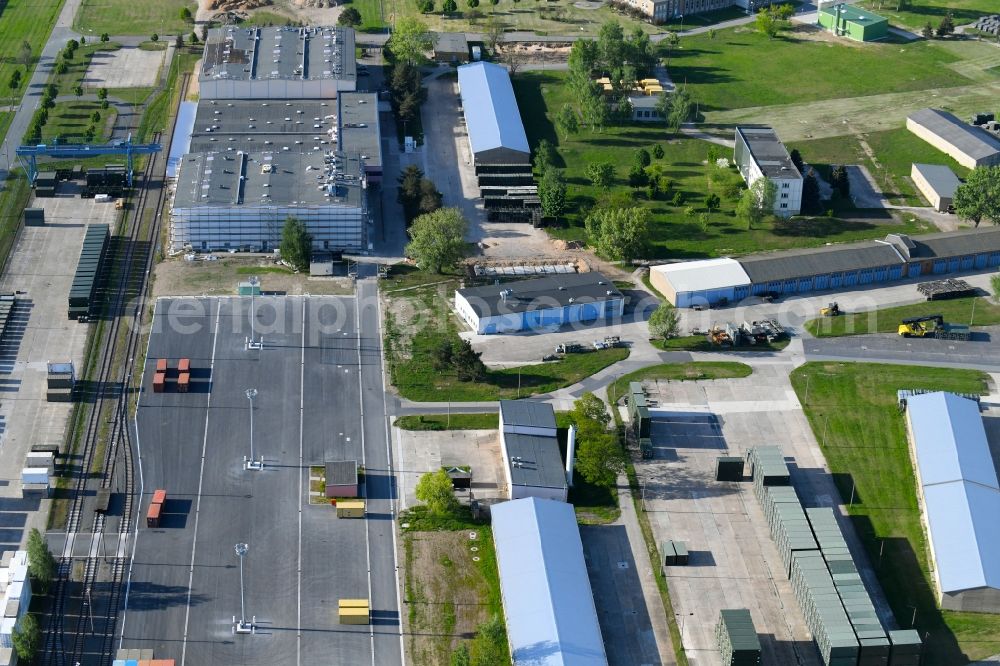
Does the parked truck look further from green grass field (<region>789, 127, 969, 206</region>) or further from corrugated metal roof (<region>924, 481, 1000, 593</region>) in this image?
green grass field (<region>789, 127, 969, 206</region>)

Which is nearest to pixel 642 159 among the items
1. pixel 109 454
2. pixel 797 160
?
pixel 797 160

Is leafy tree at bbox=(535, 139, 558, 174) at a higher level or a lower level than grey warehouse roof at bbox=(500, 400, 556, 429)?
higher

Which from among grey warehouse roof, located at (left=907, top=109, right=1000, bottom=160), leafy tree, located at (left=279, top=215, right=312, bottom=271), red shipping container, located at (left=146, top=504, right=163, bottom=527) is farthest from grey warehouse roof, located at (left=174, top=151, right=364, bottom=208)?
grey warehouse roof, located at (left=907, top=109, right=1000, bottom=160)

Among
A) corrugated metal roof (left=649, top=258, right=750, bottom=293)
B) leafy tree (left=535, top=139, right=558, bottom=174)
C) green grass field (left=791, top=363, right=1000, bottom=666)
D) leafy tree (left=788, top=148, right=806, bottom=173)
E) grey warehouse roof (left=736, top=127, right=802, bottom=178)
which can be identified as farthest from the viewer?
leafy tree (left=788, top=148, right=806, bottom=173)

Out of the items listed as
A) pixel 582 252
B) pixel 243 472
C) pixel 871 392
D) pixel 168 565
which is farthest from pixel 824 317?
pixel 168 565

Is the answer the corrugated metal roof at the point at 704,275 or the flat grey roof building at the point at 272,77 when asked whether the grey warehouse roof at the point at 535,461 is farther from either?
the flat grey roof building at the point at 272,77

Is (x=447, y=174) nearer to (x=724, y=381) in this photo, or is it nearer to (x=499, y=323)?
(x=499, y=323)

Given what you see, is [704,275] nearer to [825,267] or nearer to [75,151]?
[825,267]
